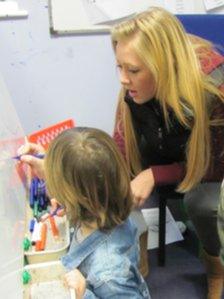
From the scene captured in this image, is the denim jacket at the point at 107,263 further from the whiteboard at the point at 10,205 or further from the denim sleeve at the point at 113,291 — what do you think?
the whiteboard at the point at 10,205

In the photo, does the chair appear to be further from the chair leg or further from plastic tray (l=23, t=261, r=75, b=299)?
plastic tray (l=23, t=261, r=75, b=299)

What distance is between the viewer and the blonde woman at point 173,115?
3.51 feet

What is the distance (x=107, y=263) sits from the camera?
2.93ft

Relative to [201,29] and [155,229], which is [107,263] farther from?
[201,29]

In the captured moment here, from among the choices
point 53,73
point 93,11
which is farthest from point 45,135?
point 93,11

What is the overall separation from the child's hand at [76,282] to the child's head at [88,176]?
0.35 feet

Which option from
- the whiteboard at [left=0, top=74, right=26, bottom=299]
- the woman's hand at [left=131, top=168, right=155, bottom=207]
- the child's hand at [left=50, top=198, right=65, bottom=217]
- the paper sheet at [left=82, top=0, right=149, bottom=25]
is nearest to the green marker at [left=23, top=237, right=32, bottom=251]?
the whiteboard at [left=0, top=74, right=26, bottom=299]

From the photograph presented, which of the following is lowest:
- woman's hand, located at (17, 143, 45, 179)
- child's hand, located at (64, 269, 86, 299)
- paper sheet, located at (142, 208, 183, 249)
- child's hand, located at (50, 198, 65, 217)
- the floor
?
the floor

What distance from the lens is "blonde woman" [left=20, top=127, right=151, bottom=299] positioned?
0.88m

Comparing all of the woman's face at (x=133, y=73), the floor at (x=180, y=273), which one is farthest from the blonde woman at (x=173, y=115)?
the floor at (x=180, y=273)

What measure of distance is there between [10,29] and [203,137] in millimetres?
850

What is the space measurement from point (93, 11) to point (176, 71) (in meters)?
0.64

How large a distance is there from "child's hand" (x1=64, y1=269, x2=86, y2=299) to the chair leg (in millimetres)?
543

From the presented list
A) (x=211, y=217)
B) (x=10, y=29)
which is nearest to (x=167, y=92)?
(x=211, y=217)
